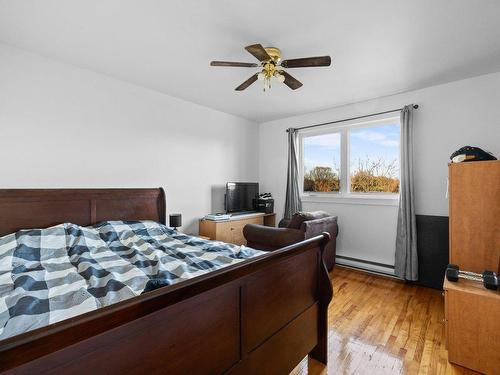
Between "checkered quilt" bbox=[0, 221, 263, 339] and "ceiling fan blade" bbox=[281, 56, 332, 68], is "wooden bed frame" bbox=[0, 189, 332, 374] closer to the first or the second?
"checkered quilt" bbox=[0, 221, 263, 339]

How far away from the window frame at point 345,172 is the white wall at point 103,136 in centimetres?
139

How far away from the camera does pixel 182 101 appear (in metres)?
3.75

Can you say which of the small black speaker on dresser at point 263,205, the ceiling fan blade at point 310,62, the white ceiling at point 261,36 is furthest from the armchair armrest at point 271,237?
the white ceiling at point 261,36

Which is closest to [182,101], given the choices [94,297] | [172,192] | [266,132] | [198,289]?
[172,192]

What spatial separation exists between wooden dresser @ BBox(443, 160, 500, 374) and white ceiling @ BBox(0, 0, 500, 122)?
114 cm

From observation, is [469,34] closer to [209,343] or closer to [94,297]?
[209,343]

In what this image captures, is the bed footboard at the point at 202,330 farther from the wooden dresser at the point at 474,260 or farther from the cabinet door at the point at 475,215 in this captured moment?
the cabinet door at the point at 475,215

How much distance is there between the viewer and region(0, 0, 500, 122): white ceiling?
1812 millimetres

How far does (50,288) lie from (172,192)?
7.40 feet

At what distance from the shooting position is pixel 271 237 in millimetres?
2916

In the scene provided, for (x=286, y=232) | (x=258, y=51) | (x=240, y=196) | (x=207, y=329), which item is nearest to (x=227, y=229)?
(x=240, y=196)

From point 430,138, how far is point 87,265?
390 centimetres

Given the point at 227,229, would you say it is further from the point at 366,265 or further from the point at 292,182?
the point at 366,265

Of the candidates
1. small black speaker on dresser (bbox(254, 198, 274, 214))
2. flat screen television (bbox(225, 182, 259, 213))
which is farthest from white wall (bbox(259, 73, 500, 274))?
flat screen television (bbox(225, 182, 259, 213))
